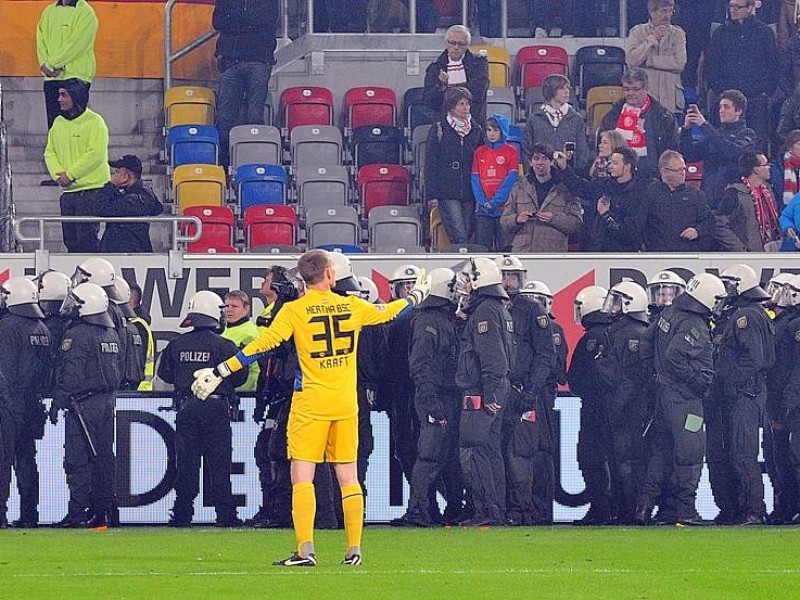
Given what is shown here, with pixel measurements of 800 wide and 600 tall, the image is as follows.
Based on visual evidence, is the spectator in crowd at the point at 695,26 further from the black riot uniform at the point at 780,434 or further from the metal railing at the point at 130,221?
the black riot uniform at the point at 780,434

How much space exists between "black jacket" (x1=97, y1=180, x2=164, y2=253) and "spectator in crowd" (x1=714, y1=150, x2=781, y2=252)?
18.0ft

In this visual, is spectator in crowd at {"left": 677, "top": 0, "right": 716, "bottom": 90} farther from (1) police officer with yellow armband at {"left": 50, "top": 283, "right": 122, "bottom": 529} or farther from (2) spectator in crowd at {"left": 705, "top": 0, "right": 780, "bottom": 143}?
(1) police officer with yellow armband at {"left": 50, "top": 283, "right": 122, "bottom": 529}

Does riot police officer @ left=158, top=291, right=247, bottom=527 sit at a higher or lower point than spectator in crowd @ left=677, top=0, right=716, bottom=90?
lower

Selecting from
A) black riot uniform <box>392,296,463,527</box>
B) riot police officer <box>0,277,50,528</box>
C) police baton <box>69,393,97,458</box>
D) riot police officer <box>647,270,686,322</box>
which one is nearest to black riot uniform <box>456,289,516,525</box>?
black riot uniform <box>392,296,463,527</box>

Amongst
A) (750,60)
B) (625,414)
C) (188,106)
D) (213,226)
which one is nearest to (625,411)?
(625,414)

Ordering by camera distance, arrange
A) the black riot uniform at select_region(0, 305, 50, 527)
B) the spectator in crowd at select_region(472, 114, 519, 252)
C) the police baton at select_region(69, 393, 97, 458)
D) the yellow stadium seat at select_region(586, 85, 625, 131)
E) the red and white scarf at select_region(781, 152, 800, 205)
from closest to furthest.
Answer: the police baton at select_region(69, 393, 97, 458) < the black riot uniform at select_region(0, 305, 50, 527) < the spectator in crowd at select_region(472, 114, 519, 252) < the red and white scarf at select_region(781, 152, 800, 205) < the yellow stadium seat at select_region(586, 85, 625, 131)

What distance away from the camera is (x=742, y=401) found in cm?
1470

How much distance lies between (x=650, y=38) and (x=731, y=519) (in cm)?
719

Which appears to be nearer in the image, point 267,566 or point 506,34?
point 267,566

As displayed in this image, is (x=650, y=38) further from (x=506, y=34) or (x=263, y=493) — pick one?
(x=263, y=493)

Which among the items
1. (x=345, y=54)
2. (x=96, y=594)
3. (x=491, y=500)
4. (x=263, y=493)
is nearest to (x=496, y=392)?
(x=491, y=500)

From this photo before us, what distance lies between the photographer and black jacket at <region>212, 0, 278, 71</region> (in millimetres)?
20234

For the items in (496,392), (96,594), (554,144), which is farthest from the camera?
(554,144)

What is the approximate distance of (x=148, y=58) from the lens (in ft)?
74.4
